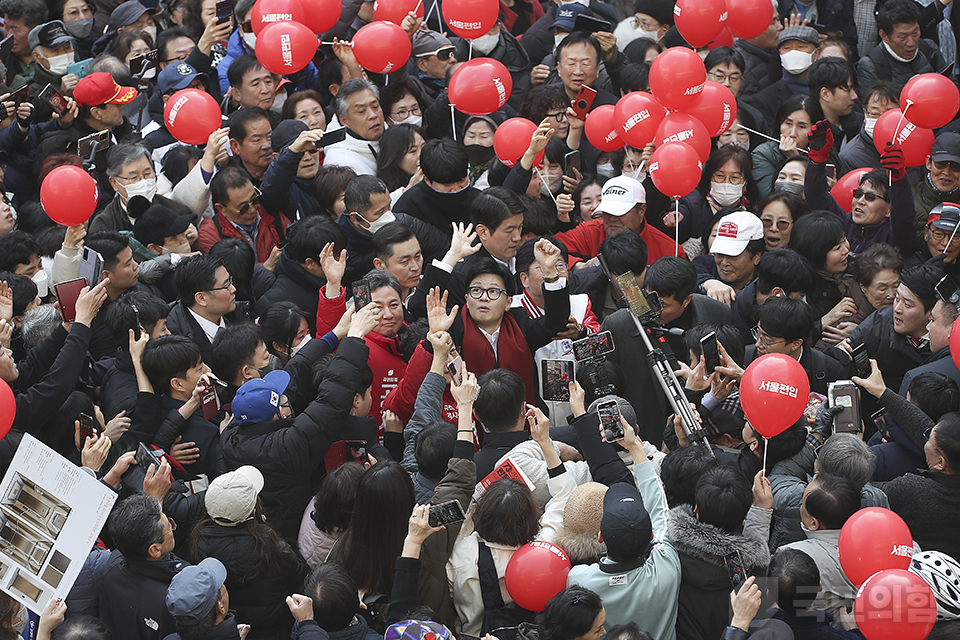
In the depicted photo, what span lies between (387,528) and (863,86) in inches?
228

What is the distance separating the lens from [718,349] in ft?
15.2

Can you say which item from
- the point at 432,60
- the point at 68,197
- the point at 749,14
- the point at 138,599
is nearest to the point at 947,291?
the point at 749,14

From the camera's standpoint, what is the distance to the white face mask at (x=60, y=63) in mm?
7480

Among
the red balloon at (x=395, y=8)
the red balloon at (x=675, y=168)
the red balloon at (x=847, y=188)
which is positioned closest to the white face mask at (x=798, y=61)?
the red balloon at (x=847, y=188)

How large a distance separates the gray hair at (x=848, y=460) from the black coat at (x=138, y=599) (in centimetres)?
251

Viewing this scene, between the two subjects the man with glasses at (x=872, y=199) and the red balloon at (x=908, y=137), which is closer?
the man with glasses at (x=872, y=199)

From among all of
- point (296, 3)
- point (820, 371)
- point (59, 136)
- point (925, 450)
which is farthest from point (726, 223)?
point (59, 136)

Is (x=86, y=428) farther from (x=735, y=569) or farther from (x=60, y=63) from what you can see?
(x=60, y=63)

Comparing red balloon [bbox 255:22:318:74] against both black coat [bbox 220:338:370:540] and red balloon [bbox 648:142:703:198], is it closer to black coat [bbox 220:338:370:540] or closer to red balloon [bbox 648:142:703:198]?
red balloon [bbox 648:142:703:198]

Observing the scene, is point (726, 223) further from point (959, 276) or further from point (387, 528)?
point (387, 528)

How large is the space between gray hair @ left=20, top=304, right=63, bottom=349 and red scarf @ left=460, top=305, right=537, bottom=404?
6.73 ft

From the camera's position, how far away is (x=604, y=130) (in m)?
6.53

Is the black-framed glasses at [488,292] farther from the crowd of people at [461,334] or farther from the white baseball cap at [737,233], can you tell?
the white baseball cap at [737,233]

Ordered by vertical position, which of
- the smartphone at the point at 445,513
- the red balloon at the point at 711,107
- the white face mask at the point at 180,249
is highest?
the red balloon at the point at 711,107
